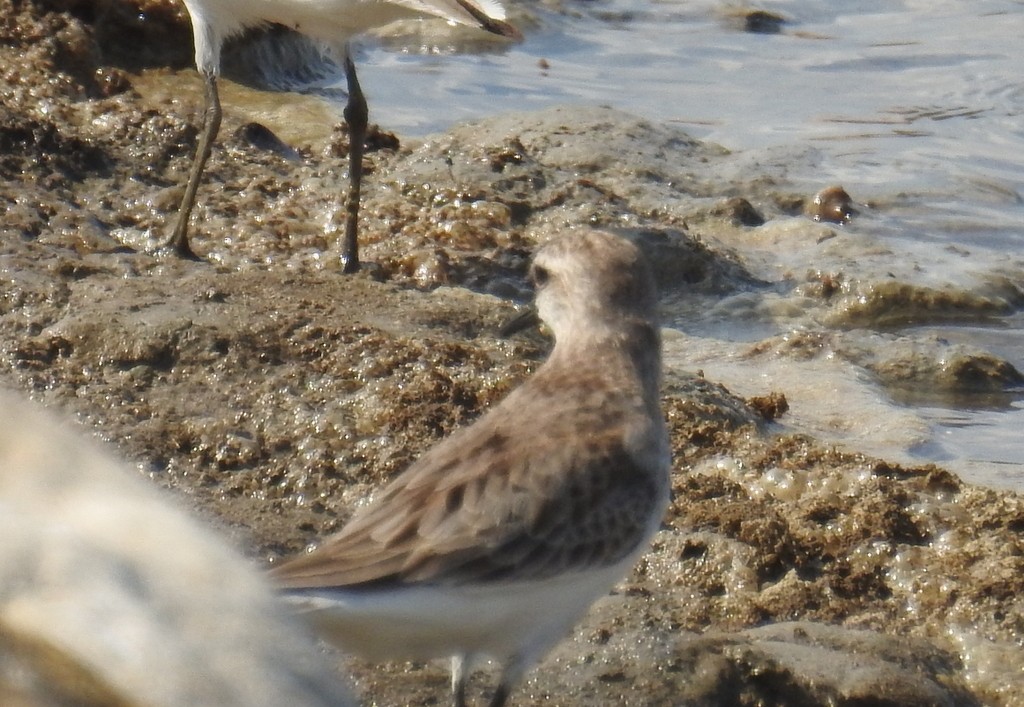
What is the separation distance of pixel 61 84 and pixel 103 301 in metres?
2.81

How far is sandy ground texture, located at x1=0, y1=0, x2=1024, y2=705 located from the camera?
377 centimetres

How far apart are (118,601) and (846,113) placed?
9.36 m

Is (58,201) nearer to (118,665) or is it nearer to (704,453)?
(704,453)

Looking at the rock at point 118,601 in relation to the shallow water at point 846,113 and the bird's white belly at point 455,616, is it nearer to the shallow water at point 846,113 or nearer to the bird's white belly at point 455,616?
the bird's white belly at point 455,616

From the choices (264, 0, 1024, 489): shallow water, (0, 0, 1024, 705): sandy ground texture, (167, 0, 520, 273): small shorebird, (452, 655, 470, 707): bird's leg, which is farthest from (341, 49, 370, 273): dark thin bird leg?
(452, 655, 470, 707): bird's leg

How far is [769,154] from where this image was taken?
916 cm

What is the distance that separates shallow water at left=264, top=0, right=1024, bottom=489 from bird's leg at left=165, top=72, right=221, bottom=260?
6.80ft

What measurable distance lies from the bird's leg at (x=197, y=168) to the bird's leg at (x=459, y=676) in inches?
122

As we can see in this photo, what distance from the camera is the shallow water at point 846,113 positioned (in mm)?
6316

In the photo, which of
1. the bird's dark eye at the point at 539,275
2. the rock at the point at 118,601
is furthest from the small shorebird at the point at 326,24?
the rock at the point at 118,601

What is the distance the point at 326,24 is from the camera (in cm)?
671

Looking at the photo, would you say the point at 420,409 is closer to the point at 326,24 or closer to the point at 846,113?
the point at 326,24

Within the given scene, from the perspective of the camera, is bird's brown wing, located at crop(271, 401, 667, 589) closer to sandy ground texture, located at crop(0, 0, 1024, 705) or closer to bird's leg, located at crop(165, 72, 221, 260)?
sandy ground texture, located at crop(0, 0, 1024, 705)

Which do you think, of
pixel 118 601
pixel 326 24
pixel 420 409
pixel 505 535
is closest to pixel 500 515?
pixel 505 535
